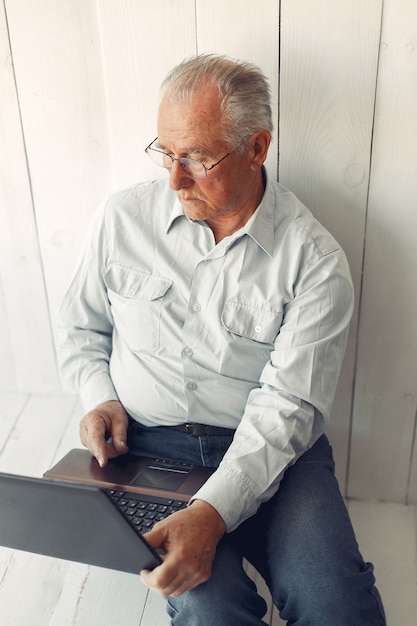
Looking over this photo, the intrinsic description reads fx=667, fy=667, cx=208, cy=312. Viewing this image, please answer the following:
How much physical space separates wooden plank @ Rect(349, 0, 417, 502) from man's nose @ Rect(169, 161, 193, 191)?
426 millimetres

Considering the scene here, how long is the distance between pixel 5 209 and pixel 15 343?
1.35 feet

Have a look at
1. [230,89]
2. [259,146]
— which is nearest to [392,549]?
[259,146]

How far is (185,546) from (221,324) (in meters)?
0.45

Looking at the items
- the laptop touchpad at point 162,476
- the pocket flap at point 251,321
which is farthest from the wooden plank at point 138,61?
the laptop touchpad at point 162,476

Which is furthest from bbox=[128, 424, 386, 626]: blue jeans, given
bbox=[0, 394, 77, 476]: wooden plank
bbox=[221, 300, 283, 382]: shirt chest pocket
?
bbox=[0, 394, 77, 476]: wooden plank

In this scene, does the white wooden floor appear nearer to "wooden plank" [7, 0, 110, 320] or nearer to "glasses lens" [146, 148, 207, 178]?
"wooden plank" [7, 0, 110, 320]

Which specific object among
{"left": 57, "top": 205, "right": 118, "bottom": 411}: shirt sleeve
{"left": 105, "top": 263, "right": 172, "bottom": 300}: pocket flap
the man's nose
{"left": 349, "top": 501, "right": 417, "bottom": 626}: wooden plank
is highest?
the man's nose

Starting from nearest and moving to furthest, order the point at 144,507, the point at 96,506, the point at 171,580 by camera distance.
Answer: the point at 96,506 → the point at 171,580 → the point at 144,507

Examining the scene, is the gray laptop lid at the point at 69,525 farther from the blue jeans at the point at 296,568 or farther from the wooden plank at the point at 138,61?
the wooden plank at the point at 138,61

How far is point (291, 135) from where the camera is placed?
4.75ft

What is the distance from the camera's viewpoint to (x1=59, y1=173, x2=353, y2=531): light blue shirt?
4.21 feet

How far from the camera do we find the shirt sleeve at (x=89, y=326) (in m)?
1.47

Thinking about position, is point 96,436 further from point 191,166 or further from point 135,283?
point 191,166

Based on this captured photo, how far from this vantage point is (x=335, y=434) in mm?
1702
